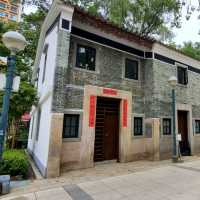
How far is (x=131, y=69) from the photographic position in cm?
919

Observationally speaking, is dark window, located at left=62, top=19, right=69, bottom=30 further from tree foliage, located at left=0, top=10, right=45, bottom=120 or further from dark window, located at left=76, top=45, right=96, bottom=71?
tree foliage, located at left=0, top=10, right=45, bottom=120

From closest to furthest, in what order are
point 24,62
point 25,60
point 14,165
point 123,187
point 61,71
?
point 123,187, point 14,165, point 61,71, point 24,62, point 25,60

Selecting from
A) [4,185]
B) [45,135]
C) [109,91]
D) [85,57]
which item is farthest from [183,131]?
[4,185]

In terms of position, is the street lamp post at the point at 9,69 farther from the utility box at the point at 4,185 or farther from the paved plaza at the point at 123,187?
the paved plaza at the point at 123,187

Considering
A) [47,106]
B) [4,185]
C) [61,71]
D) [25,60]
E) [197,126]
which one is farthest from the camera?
[25,60]

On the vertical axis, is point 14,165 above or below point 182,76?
below

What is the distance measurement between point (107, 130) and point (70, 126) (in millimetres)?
1975

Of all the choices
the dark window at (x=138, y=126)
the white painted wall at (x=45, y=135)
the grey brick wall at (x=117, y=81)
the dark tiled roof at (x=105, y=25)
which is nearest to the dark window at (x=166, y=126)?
the grey brick wall at (x=117, y=81)

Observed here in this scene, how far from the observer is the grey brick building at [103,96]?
652 centimetres

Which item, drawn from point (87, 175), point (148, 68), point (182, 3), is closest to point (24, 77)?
point (148, 68)

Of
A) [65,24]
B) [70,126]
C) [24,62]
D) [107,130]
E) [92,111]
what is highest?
[24,62]

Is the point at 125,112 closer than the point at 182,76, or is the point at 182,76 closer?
the point at 125,112

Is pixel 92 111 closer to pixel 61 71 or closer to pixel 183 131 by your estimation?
pixel 61 71

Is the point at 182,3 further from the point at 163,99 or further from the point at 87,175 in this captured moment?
the point at 87,175
